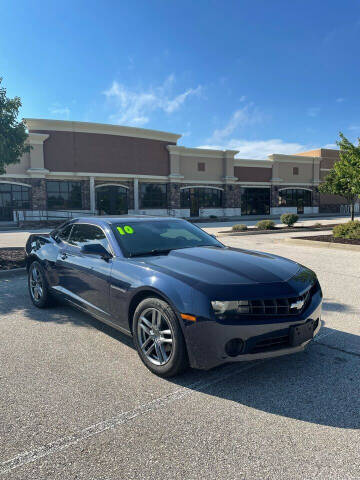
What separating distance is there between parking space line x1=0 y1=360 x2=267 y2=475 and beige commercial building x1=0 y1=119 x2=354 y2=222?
28.8m

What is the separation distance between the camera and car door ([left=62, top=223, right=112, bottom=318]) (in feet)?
12.7

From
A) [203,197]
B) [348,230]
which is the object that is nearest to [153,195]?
[203,197]

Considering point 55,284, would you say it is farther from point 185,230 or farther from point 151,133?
point 151,133

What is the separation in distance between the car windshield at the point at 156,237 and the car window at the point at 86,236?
20 centimetres

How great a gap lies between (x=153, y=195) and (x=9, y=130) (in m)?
25.1

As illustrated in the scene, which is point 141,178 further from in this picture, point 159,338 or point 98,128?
point 159,338

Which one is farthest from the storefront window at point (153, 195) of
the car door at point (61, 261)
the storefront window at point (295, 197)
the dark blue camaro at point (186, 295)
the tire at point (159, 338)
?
the tire at point (159, 338)

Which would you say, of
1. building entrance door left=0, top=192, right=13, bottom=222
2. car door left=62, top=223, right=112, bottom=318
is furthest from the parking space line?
building entrance door left=0, top=192, right=13, bottom=222

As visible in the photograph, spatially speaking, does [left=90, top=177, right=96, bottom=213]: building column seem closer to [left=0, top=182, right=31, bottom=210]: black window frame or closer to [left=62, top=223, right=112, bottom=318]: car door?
[left=0, top=182, right=31, bottom=210]: black window frame

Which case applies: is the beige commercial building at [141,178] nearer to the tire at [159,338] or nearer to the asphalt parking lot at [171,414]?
the asphalt parking lot at [171,414]

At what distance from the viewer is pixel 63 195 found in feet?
101

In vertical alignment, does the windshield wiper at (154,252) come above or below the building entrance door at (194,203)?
below

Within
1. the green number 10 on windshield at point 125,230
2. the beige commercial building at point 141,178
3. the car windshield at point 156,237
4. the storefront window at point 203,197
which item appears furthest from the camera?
the storefront window at point 203,197

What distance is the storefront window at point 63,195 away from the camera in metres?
30.1
